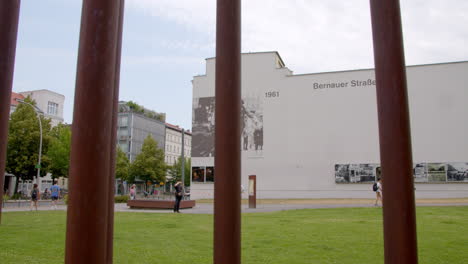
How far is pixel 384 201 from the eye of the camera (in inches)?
163

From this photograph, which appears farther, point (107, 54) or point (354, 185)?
point (354, 185)

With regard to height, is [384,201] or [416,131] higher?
[416,131]

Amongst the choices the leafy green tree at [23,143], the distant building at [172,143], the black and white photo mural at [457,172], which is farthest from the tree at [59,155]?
the distant building at [172,143]

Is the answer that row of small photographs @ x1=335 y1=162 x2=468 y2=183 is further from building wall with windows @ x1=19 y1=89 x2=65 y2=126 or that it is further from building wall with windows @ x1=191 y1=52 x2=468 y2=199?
building wall with windows @ x1=19 y1=89 x2=65 y2=126

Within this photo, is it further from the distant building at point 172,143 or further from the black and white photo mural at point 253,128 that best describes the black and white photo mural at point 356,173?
the distant building at point 172,143

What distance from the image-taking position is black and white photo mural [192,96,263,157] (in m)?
47.1

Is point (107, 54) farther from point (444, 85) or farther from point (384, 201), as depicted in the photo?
point (444, 85)

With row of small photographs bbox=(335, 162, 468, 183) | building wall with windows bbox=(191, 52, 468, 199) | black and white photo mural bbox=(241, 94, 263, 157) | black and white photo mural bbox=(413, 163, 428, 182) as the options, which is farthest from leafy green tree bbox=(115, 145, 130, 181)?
black and white photo mural bbox=(413, 163, 428, 182)

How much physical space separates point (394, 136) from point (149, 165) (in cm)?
6538

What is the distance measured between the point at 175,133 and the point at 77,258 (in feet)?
341

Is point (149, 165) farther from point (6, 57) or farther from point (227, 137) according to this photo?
point (227, 137)

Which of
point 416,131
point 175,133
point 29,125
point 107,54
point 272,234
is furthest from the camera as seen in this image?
point 175,133

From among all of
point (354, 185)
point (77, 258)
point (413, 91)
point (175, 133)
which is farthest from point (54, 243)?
point (175, 133)

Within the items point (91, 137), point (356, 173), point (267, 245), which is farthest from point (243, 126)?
point (91, 137)
